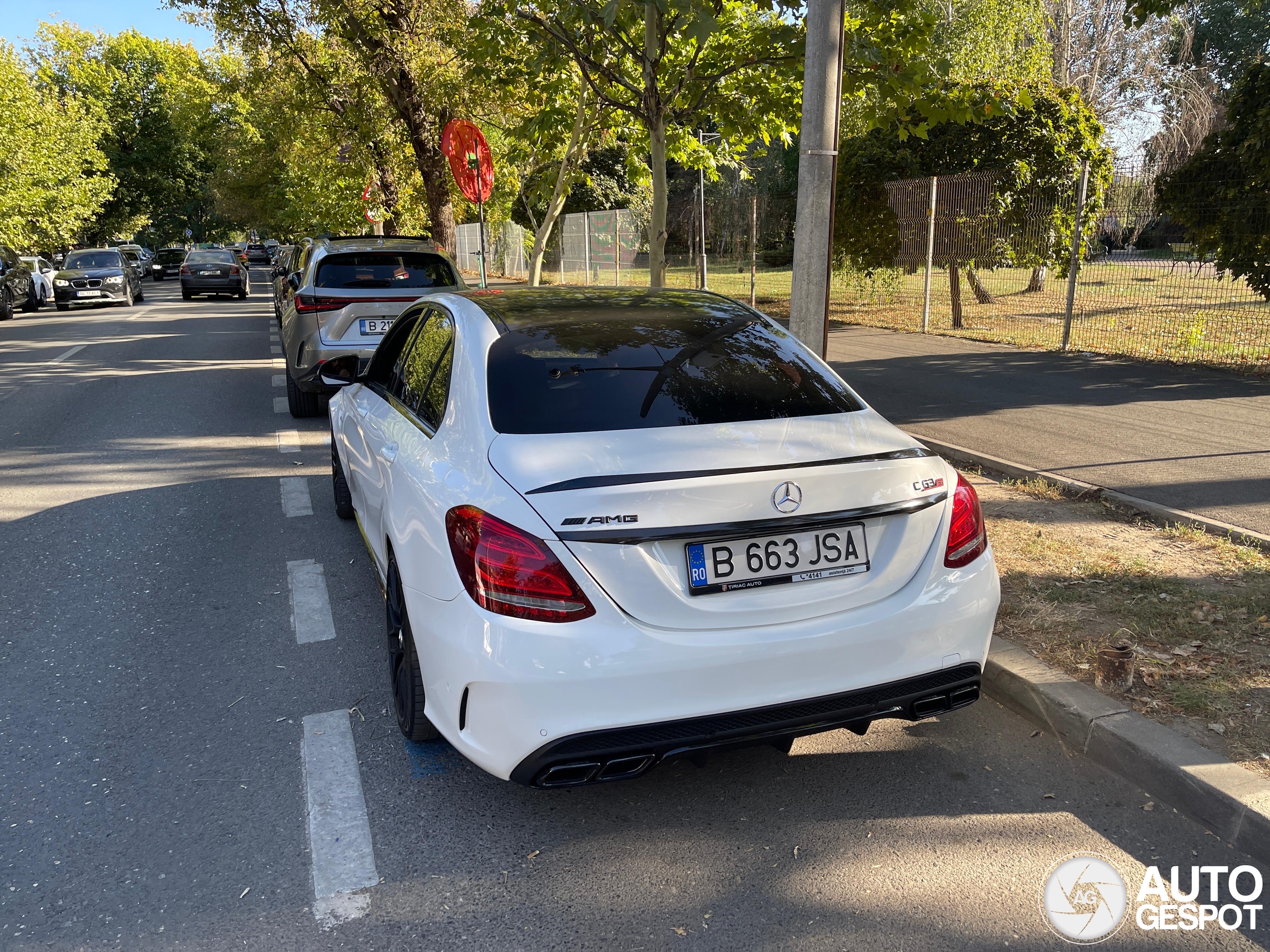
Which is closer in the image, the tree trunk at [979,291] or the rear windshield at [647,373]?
the rear windshield at [647,373]

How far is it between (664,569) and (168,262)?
62158 millimetres

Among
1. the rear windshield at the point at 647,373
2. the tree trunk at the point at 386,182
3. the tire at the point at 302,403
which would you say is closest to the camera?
the rear windshield at the point at 647,373

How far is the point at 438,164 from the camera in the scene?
58.3 ft

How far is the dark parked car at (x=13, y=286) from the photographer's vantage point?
25719 mm

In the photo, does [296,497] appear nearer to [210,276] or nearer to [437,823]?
[437,823]

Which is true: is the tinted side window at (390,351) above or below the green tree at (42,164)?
below

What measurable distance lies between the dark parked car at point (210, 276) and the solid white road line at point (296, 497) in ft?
97.4

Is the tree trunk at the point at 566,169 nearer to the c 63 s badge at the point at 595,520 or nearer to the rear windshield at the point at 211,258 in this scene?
the c 63 s badge at the point at 595,520

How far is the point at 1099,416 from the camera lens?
28.2 ft

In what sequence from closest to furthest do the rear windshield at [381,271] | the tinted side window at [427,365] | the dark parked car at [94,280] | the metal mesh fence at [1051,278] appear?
the tinted side window at [427,365] < the rear windshield at [381,271] < the metal mesh fence at [1051,278] < the dark parked car at [94,280]

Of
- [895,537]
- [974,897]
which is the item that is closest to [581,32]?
[895,537]

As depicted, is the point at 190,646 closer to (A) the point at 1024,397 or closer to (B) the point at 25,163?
(A) the point at 1024,397

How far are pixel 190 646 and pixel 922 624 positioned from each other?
10.8 feet

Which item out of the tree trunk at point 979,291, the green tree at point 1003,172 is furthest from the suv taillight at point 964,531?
the tree trunk at point 979,291
